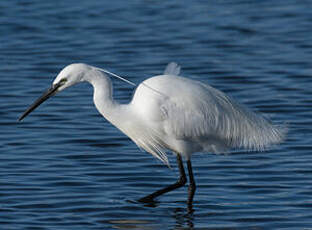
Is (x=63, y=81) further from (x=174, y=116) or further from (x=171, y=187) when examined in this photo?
(x=171, y=187)

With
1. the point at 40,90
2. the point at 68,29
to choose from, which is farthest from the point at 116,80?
the point at 68,29

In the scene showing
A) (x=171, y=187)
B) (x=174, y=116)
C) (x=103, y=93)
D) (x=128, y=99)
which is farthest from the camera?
(x=128, y=99)

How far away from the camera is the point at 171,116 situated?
23.9ft

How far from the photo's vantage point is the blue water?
727cm

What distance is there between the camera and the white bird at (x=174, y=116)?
23.2ft

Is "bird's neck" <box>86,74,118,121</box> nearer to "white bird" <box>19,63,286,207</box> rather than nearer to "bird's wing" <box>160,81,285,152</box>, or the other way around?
"white bird" <box>19,63,286,207</box>

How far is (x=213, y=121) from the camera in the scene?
297 inches

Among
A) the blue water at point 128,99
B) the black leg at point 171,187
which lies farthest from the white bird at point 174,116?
the blue water at point 128,99

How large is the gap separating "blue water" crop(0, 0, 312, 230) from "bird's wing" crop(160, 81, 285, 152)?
422 mm

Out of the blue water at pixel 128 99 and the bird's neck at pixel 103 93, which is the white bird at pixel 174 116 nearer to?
the bird's neck at pixel 103 93

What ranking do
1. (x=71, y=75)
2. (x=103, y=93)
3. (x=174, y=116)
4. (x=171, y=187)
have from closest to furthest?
(x=71, y=75) → (x=103, y=93) → (x=174, y=116) → (x=171, y=187)

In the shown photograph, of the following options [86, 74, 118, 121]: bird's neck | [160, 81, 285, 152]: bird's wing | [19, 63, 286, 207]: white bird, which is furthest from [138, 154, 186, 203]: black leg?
[86, 74, 118, 121]: bird's neck

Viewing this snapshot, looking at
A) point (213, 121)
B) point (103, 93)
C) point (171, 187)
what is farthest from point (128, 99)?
point (103, 93)

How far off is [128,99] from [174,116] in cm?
356
